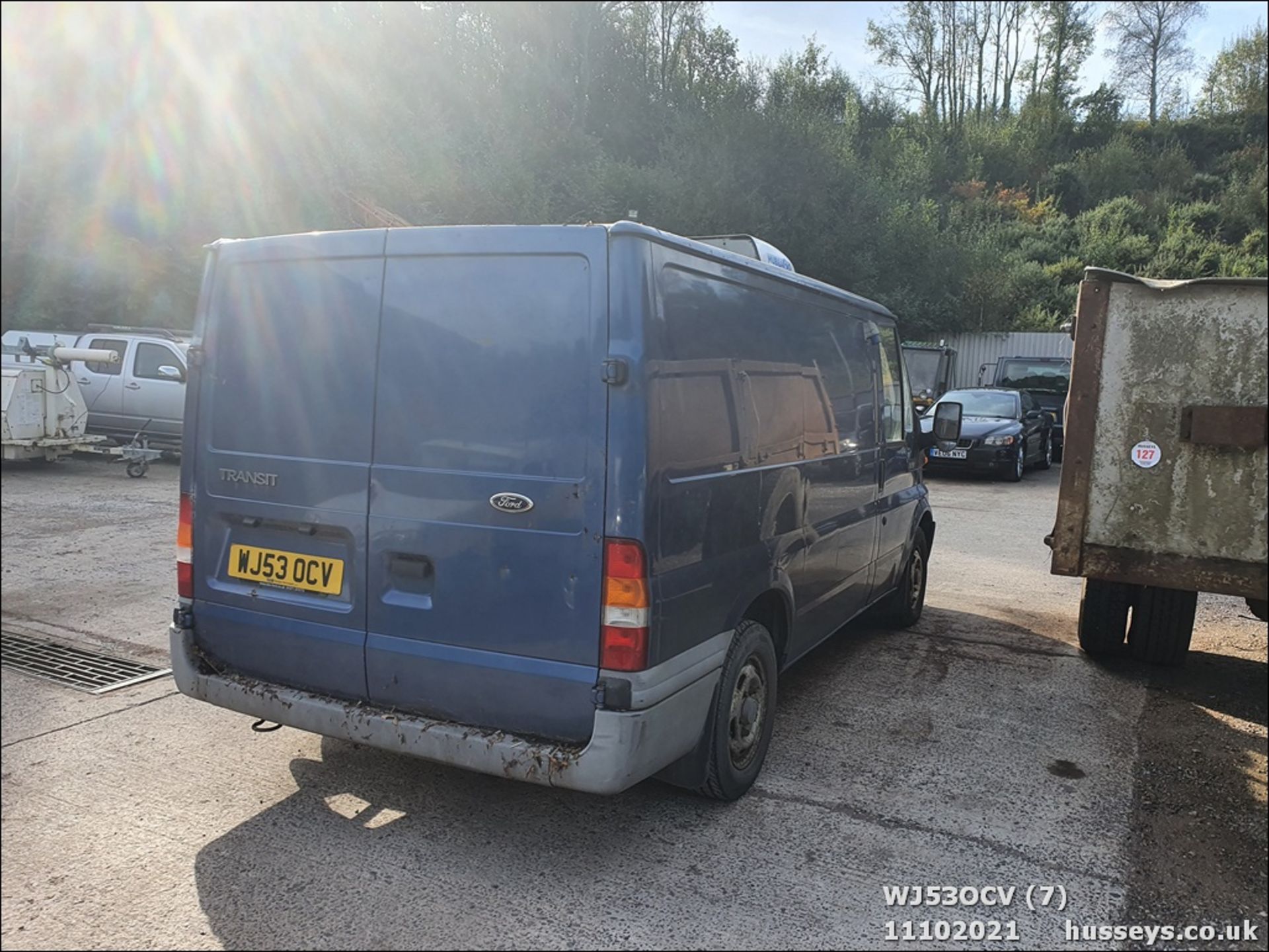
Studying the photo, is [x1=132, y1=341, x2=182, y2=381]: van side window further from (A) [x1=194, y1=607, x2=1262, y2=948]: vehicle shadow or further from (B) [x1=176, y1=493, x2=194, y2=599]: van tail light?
(A) [x1=194, y1=607, x2=1262, y2=948]: vehicle shadow

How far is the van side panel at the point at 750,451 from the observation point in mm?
3178

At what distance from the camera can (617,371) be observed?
9.88ft

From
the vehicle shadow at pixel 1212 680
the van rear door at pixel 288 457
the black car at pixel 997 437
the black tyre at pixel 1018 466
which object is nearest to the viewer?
the van rear door at pixel 288 457

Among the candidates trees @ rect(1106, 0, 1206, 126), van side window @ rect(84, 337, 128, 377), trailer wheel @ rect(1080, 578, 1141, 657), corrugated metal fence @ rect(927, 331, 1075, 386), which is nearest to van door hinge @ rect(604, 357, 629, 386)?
trailer wheel @ rect(1080, 578, 1141, 657)

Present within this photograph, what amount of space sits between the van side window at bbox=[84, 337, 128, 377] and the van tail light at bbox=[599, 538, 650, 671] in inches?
545

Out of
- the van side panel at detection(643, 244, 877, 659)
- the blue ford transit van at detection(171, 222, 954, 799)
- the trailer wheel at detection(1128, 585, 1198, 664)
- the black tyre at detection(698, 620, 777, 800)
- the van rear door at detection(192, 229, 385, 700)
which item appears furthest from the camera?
the trailer wheel at detection(1128, 585, 1198, 664)

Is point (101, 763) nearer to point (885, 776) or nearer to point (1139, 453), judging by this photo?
point (885, 776)

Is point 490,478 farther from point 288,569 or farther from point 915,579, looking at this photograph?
point 915,579

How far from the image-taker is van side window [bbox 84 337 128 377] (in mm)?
14297

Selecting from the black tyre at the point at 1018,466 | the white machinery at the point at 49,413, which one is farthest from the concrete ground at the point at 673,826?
the black tyre at the point at 1018,466

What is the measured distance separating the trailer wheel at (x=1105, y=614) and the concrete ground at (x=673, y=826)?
0.26 m

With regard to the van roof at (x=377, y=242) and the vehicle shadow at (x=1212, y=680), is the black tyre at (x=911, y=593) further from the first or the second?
the van roof at (x=377, y=242)

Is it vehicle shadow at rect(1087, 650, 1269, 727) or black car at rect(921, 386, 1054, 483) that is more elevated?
black car at rect(921, 386, 1054, 483)

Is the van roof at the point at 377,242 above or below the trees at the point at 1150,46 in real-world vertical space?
below
